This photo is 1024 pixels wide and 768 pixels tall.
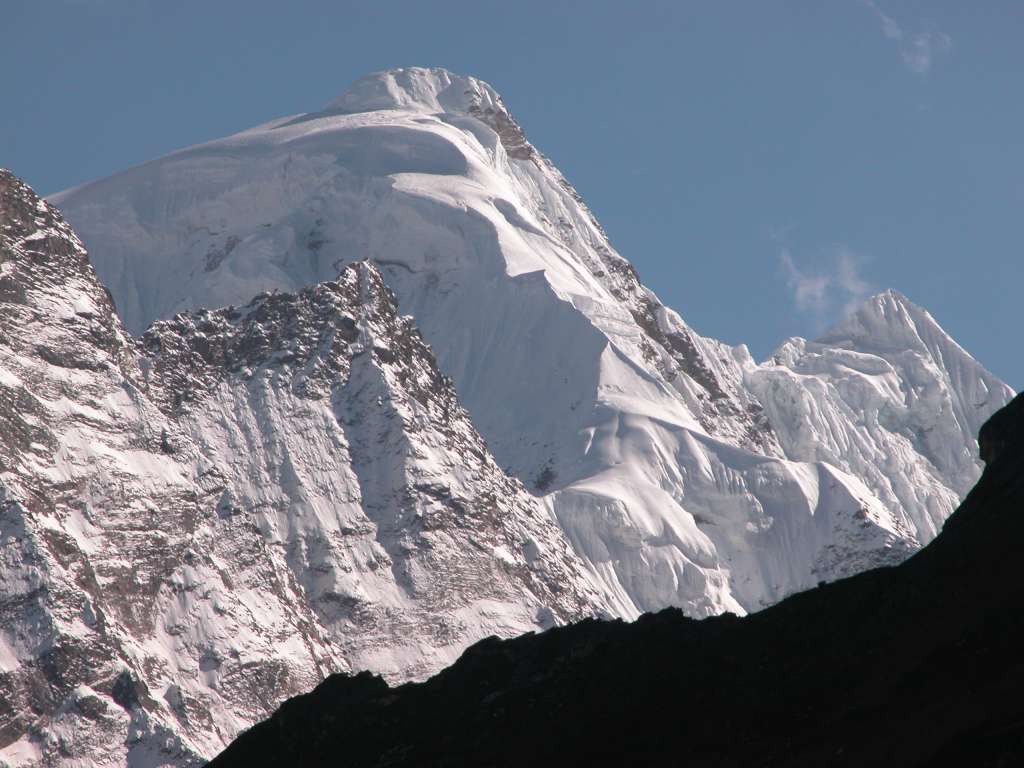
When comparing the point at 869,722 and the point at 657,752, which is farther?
the point at 657,752

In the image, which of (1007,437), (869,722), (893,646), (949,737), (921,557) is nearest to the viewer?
(949,737)

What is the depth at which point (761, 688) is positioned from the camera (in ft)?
280

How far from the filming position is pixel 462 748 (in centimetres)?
9138

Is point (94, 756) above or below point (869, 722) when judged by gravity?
above

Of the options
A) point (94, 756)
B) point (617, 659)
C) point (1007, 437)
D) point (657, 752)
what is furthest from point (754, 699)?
point (94, 756)

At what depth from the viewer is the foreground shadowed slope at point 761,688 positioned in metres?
74.2

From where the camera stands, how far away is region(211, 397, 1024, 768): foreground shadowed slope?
243ft

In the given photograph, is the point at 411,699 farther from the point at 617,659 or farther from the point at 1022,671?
the point at 1022,671

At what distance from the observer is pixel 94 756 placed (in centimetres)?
19500

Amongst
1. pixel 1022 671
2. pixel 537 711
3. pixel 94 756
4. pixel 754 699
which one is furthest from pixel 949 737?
pixel 94 756

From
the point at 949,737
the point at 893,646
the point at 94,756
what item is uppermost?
the point at 94,756

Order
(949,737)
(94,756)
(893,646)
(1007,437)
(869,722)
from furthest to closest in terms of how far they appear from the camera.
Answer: (94,756)
(1007,437)
(893,646)
(869,722)
(949,737)

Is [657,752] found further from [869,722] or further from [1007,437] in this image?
[1007,437]

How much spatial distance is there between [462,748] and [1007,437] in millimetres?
24606
